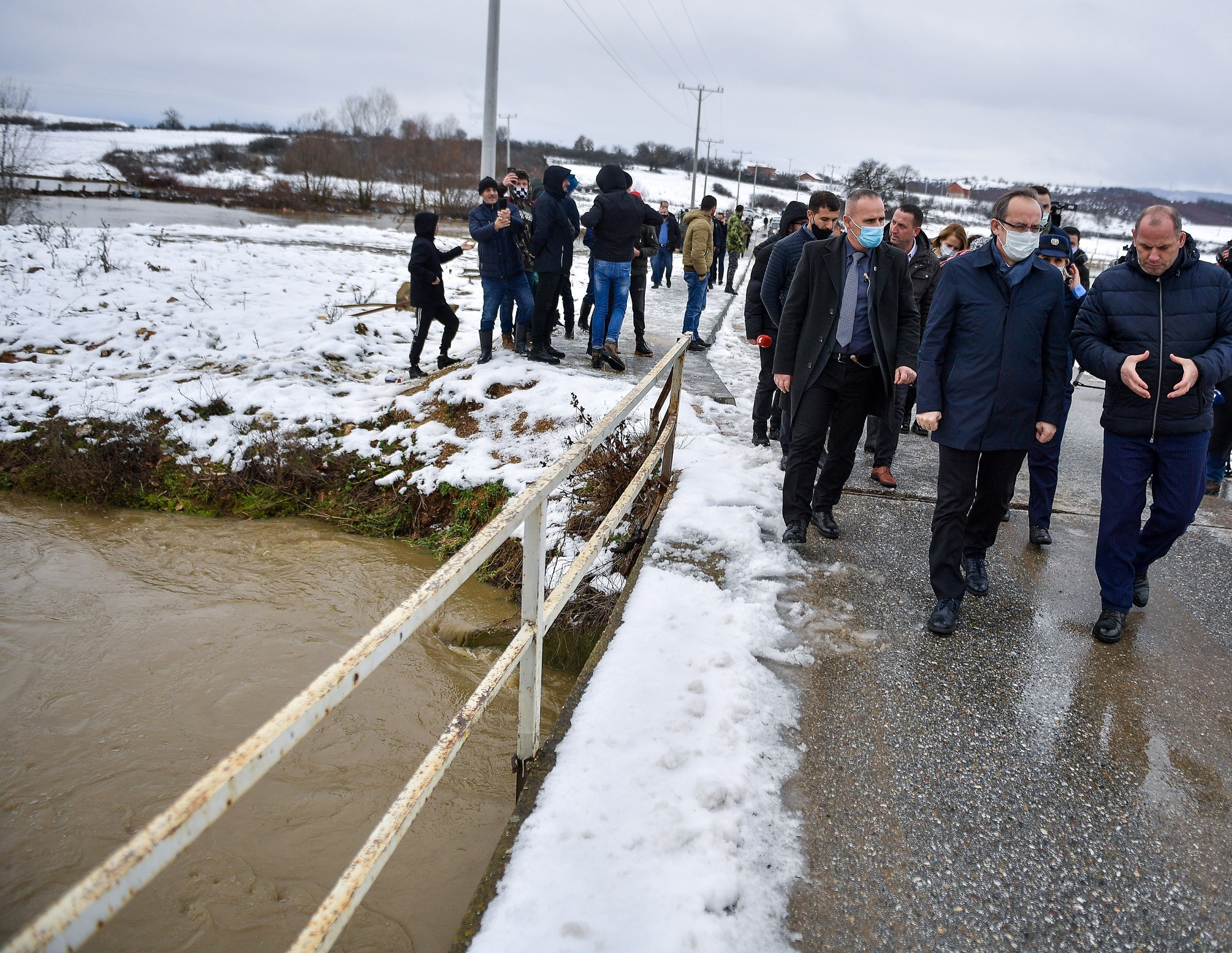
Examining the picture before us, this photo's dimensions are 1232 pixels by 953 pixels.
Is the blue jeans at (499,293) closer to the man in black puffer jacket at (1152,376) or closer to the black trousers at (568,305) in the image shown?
the black trousers at (568,305)

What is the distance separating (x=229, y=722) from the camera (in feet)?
13.1

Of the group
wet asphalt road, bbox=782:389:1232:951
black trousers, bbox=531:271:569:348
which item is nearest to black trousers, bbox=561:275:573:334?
black trousers, bbox=531:271:569:348

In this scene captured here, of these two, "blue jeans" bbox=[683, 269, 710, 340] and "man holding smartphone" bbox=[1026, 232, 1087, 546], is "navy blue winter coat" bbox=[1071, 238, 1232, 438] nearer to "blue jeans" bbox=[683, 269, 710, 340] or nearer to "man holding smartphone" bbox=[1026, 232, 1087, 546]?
"man holding smartphone" bbox=[1026, 232, 1087, 546]

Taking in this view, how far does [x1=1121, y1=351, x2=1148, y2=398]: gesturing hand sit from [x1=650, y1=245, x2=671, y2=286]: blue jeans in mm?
11841

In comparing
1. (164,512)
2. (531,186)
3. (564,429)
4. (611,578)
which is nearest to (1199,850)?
(611,578)

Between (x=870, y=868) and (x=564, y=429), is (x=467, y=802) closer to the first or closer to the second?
(x=870, y=868)

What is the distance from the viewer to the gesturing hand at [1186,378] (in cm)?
307

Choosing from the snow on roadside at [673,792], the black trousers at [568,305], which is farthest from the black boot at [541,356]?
the snow on roadside at [673,792]

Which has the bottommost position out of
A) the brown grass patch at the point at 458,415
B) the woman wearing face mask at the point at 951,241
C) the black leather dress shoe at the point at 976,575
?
the black leather dress shoe at the point at 976,575

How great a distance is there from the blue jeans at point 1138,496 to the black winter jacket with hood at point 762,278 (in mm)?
2463

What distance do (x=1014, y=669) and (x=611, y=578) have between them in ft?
7.23

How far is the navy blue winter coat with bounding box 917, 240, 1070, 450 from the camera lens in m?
3.36

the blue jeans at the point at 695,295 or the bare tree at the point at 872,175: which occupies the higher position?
the bare tree at the point at 872,175

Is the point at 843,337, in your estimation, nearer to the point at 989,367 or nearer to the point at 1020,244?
the point at 989,367
